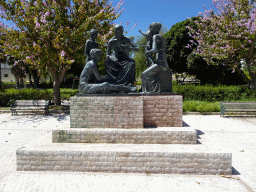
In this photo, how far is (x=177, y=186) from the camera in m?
3.89

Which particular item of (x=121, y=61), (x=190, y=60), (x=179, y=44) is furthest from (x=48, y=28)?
(x=179, y=44)

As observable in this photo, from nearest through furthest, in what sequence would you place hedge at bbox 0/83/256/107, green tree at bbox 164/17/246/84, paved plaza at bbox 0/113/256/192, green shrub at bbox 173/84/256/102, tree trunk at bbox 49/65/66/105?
paved plaza at bbox 0/113/256/192, tree trunk at bbox 49/65/66/105, hedge at bbox 0/83/256/107, green shrub at bbox 173/84/256/102, green tree at bbox 164/17/246/84

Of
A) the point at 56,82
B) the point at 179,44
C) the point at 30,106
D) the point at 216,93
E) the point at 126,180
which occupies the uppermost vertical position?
the point at 179,44

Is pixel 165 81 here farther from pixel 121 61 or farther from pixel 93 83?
pixel 93 83

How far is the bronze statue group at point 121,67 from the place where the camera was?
18.8 feet

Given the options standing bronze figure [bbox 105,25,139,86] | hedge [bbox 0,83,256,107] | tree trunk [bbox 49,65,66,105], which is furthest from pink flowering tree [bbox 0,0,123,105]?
standing bronze figure [bbox 105,25,139,86]

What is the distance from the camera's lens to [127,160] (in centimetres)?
448

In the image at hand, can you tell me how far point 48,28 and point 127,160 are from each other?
987 cm

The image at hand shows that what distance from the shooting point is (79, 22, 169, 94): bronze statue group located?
5716mm

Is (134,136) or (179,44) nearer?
(134,136)

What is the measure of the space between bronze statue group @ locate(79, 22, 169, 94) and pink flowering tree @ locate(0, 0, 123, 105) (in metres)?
5.84

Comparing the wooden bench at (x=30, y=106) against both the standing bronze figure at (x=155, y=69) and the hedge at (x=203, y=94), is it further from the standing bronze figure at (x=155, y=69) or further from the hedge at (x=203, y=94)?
the standing bronze figure at (x=155, y=69)

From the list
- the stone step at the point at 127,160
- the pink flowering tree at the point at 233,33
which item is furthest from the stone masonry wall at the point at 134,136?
the pink flowering tree at the point at 233,33

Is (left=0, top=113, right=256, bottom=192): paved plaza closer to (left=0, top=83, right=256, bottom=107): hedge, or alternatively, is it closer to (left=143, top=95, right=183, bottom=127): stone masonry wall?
(left=143, top=95, right=183, bottom=127): stone masonry wall
